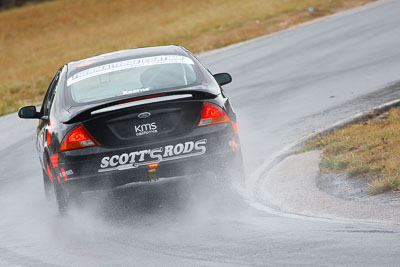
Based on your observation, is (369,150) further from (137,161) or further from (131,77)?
(137,161)

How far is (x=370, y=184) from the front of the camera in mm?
8078

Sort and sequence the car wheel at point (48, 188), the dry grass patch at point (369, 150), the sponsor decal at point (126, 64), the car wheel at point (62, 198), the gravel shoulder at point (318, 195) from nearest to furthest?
the gravel shoulder at point (318, 195), the car wheel at point (62, 198), the dry grass patch at point (369, 150), the sponsor decal at point (126, 64), the car wheel at point (48, 188)

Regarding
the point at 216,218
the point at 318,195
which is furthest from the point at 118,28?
the point at 216,218

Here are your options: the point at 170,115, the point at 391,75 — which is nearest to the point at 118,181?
the point at 170,115

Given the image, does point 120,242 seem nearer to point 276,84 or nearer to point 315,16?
point 276,84

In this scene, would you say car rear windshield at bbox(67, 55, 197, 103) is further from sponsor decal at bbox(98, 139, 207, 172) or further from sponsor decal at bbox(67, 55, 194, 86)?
sponsor decal at bbox(98, 139, 207, 172)

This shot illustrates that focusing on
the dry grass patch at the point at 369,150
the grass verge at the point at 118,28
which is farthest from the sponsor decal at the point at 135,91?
the grass verge at the point at 118,28

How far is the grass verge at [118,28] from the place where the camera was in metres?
28.2

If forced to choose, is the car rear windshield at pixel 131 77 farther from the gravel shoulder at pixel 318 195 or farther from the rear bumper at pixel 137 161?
the gravel shoulder at pixel 318 195

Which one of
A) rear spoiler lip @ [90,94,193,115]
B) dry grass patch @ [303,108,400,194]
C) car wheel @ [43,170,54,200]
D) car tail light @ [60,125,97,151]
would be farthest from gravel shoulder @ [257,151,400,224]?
car wheel @ [43,170,54,200]

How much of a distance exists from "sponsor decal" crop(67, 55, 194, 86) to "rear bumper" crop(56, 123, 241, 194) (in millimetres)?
1230

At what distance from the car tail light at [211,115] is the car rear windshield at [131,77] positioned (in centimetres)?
44

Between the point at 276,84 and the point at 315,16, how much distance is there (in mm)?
13355

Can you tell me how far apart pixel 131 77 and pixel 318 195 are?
6.93ft
